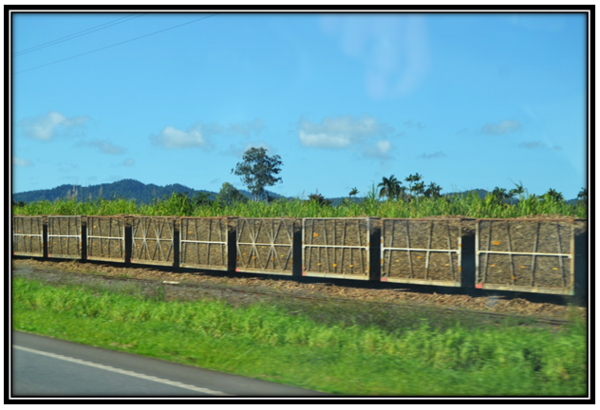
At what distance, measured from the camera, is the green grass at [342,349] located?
7895mm

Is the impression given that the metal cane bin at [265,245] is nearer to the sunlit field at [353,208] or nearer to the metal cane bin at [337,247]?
the metal cane bin at [337,247]

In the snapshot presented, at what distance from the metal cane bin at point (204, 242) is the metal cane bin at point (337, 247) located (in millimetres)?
4218

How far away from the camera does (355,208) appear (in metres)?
22.7

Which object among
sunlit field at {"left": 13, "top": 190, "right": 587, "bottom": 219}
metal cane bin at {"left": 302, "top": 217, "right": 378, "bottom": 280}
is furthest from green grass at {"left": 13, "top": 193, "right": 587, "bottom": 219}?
metal cane bin at {"left": 302, "top": 217, "right": 378, "bottom": 280}

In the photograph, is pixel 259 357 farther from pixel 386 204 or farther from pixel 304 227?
→ pixel 386 204

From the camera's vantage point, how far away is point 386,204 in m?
22.0

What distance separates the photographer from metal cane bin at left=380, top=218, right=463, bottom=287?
58.3 feet

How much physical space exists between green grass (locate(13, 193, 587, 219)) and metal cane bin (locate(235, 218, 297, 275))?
1.49 meters

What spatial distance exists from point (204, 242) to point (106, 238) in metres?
7.15

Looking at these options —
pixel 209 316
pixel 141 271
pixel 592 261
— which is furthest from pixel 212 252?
pixel 592 261

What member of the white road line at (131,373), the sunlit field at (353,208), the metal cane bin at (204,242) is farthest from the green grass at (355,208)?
the white road line at (131,373)

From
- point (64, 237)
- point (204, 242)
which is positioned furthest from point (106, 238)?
point (204, 242)

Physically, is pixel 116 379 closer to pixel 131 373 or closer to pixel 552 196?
pixel 131 373

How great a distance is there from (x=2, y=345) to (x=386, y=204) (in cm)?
1625
